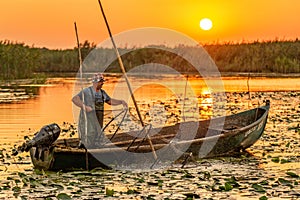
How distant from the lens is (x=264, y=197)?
400 inches

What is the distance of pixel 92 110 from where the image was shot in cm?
1318

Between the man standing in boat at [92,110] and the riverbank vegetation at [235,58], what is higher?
the riverbank vegetation at [235,58]

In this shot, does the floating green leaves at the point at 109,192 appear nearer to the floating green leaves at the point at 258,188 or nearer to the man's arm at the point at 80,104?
the floating green leaves at the point at 258,188

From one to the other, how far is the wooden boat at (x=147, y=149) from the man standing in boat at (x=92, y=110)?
31 cm

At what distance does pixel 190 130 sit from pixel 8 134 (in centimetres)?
482

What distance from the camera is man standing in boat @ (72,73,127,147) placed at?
13.1 metres

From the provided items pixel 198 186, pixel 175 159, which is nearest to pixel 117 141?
pixel 175 159

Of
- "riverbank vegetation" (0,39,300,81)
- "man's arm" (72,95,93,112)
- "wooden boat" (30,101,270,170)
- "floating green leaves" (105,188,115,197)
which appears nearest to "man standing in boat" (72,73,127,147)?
"man's arm" (72,95,93,112)

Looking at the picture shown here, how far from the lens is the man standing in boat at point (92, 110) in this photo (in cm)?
1311

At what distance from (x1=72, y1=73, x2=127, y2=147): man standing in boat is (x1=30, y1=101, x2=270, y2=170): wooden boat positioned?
1.01 ft

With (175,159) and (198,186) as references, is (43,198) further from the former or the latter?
(175,159)

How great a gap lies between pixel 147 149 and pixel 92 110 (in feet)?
4.28

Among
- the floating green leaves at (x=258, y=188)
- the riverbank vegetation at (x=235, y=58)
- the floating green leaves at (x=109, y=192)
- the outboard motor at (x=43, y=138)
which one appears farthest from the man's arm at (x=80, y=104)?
the riverbank vegetation at (x=235, y=58)

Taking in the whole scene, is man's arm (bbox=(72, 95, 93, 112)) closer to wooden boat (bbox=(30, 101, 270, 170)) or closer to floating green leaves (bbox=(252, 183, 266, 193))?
wooden boat (bbox=(30, 101, 270, 170))
